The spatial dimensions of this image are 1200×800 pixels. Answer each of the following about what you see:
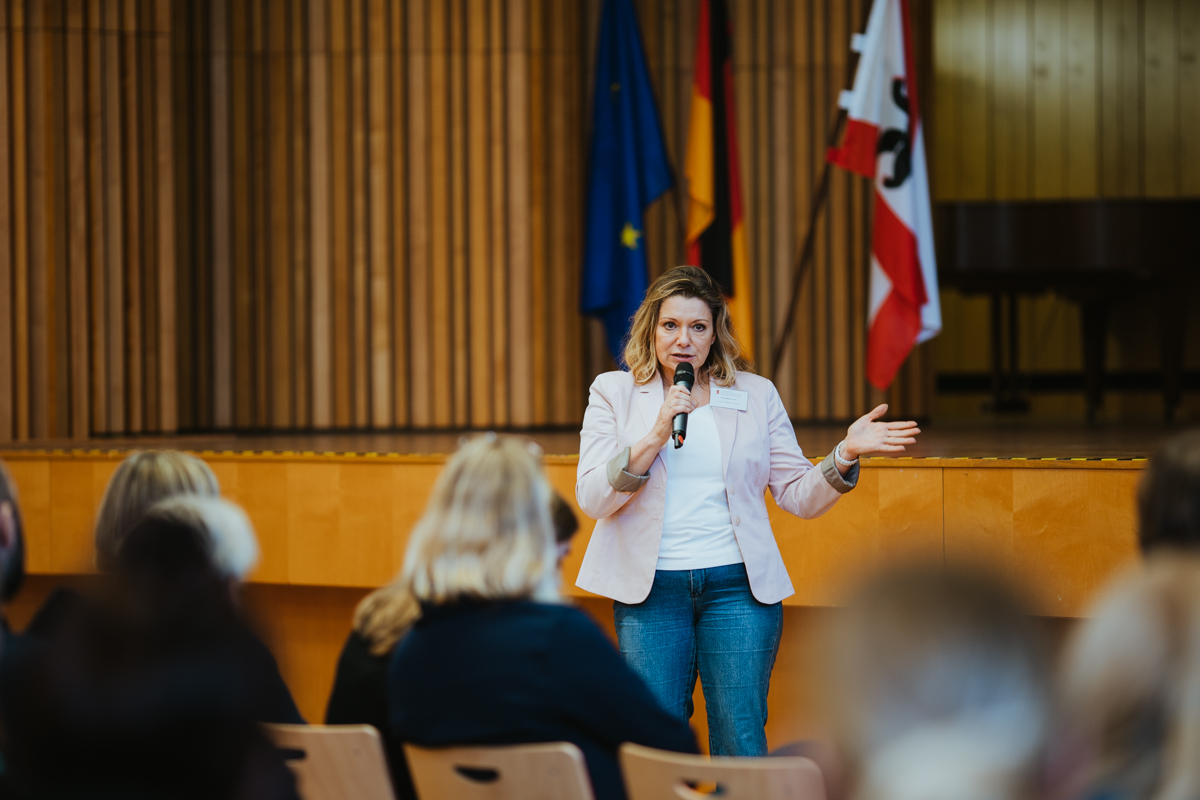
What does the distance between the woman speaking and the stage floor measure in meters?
1.56

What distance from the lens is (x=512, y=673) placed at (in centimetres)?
169

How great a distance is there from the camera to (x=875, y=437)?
2418 mm

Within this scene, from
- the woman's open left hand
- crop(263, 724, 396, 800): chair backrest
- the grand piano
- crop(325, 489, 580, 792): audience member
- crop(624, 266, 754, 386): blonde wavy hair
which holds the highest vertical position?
the grand piano

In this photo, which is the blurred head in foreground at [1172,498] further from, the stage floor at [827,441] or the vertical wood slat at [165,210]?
the vertical wood slat at [165,210]

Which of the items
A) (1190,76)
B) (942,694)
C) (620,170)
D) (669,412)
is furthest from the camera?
(1190,76)

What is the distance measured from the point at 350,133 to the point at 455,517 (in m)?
5.33

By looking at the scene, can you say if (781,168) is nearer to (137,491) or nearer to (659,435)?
(659,435)

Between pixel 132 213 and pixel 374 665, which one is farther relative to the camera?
pixel 132 213

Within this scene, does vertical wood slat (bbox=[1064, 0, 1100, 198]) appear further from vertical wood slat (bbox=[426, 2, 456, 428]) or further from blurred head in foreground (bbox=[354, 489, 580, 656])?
blurred head in foreground (bbox=[354, 489, 580, 656])

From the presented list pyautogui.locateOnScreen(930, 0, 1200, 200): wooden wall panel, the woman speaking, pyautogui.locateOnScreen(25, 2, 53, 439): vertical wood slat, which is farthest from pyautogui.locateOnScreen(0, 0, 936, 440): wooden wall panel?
the woman speaking

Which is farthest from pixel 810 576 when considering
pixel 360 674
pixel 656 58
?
pixel 656 58

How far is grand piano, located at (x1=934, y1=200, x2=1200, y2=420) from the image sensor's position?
7.08 meters

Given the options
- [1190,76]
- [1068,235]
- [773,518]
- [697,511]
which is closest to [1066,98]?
[1190,76]

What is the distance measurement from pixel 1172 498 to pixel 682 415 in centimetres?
111
